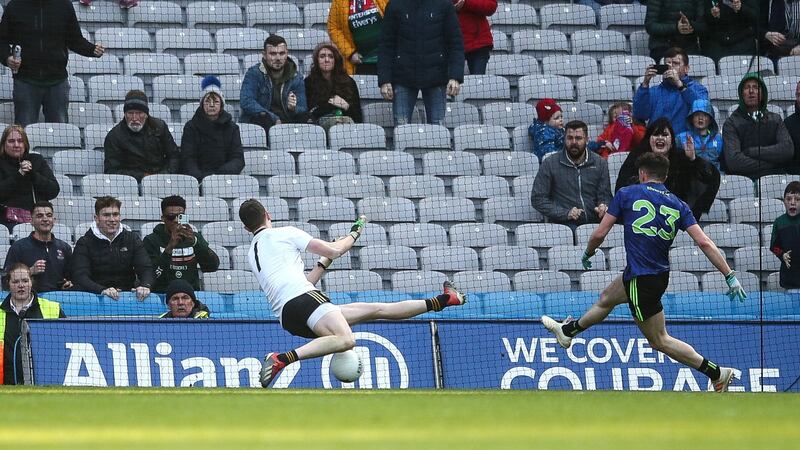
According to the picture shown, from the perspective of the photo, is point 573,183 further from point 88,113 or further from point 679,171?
point 88,113

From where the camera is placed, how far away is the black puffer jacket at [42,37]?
14570 millimetres

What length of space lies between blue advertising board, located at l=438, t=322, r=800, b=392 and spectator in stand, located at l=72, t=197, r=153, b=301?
2824mm

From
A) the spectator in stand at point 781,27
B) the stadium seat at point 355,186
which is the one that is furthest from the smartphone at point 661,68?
the stadium seat at point 355,186

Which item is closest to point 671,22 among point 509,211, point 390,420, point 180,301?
point 509,211

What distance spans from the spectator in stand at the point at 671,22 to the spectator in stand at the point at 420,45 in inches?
111

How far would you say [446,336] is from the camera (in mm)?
12164

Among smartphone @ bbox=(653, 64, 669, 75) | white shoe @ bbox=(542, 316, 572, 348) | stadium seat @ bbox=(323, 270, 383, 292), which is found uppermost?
smartphone @ bbox=(653, 64, 669, 75)

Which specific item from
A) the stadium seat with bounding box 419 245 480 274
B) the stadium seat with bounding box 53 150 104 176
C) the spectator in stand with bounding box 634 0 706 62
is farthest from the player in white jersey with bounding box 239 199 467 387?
the spectator in stand with bounding box 634 0 706 62

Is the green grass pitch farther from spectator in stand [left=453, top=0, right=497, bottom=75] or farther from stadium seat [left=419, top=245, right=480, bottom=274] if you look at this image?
spectator in stand [left=453, top=0, right=497, bottom=75]

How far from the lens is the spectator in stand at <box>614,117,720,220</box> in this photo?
45.8 ft

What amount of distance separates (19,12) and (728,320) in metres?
7.69

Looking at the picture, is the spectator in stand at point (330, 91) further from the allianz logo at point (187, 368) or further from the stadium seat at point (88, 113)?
the allianz logo at point (187, 368)

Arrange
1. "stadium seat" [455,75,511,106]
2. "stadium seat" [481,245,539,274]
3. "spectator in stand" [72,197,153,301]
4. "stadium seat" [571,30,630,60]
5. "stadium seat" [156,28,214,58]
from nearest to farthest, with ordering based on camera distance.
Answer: "spectator in stand" [72,197,153,301] → "stadium seat" [481,245,539,274] → "stadium seat" [455,75,511,106] → "stadium seat" [156,28,214,58] → "stadium seat" [571,30,630,60]

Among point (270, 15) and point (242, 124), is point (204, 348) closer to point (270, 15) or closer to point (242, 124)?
point (242, 124)
